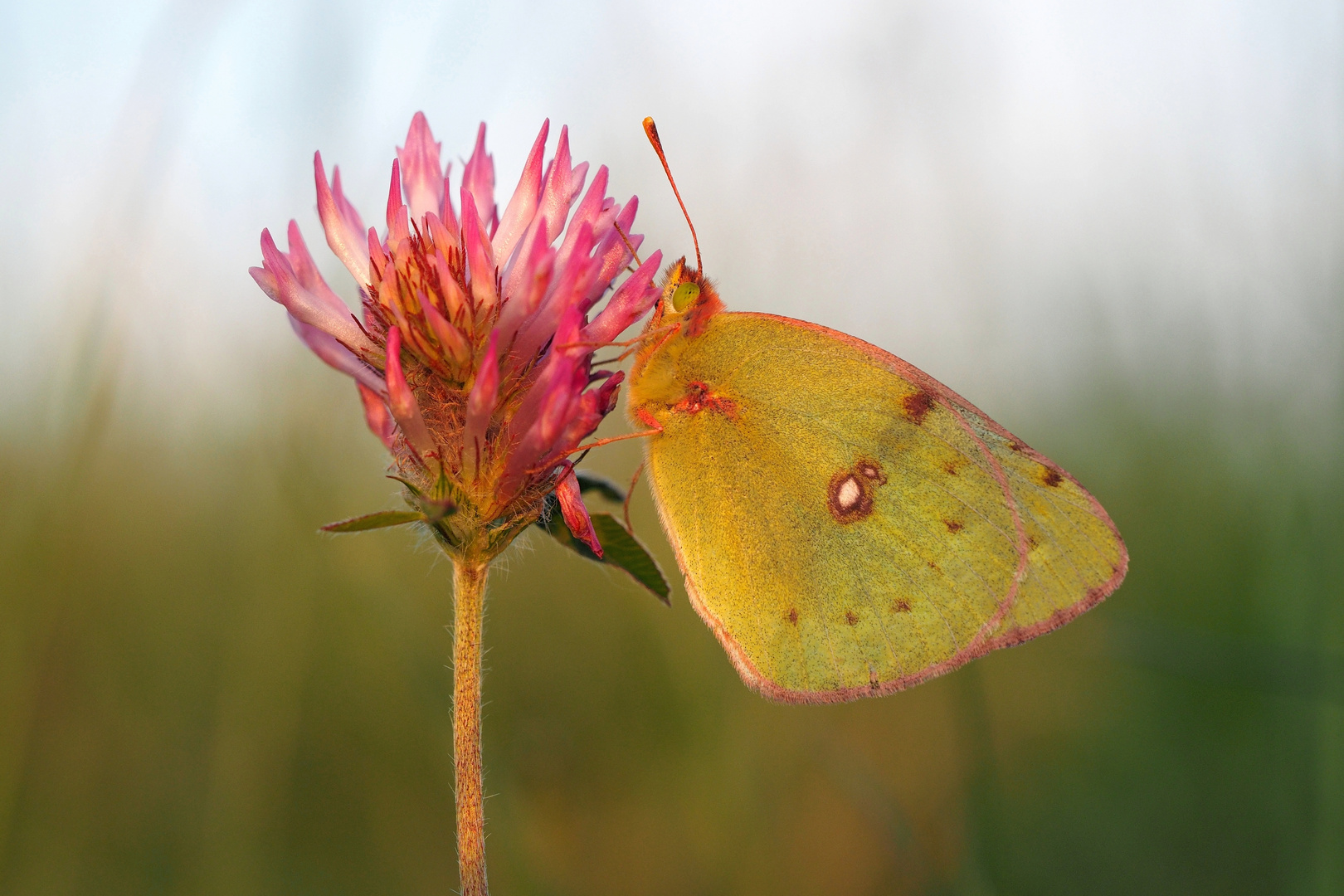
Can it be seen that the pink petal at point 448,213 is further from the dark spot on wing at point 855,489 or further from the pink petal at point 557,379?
the dark spot on wing at point 855,489

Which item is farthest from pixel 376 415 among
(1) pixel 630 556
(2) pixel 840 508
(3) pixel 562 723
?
(3) pixel 562 723

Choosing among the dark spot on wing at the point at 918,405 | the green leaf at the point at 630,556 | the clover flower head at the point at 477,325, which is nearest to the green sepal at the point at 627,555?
the green leaf at the point at 630,556

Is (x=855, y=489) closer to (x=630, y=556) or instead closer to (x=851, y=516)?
(x=851, y=516)

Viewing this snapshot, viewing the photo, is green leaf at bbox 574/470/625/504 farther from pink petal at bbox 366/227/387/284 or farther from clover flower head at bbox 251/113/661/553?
pink petal at bbox 366/227/387/284

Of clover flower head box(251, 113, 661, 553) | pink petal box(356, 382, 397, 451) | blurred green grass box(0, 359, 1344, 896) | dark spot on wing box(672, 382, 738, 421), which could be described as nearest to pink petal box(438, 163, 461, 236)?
clover flower head box(251, 113, 661, 553)

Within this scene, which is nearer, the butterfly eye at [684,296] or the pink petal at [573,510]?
the pink petal at [573,510]
